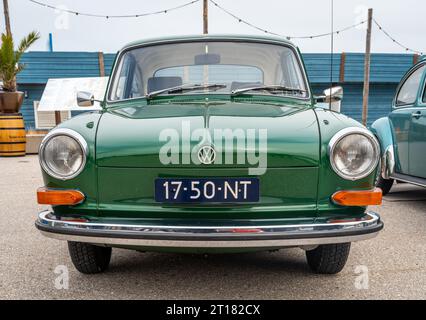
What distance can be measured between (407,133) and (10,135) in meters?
8.91

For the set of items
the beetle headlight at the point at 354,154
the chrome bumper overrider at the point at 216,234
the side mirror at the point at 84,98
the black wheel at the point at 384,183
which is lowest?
the black wheel at the point at 384,183

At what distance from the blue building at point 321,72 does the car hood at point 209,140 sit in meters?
14.8

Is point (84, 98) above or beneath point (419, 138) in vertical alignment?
above

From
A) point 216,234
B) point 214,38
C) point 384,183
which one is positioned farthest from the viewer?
point 384,183

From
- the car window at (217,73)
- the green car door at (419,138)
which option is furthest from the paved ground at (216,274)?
the car window at (217,73)

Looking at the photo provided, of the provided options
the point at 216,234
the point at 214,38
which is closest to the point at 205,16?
the point at 214,38

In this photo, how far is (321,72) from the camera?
17.3 m

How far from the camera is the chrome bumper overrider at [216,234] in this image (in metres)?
1.99

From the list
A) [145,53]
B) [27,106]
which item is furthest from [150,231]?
[27,106]

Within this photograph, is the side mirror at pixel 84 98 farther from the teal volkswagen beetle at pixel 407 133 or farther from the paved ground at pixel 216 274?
the teal volkswagen beetle at pixel 407 133

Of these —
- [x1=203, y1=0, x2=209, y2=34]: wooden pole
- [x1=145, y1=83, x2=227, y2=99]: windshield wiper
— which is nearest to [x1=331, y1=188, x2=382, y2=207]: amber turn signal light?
[x1=145, y1=83, x2=227, y2=99]: windshield wiper

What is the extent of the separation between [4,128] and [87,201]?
350 inches

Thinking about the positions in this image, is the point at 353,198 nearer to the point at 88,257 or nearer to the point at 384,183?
the point at 88,257
